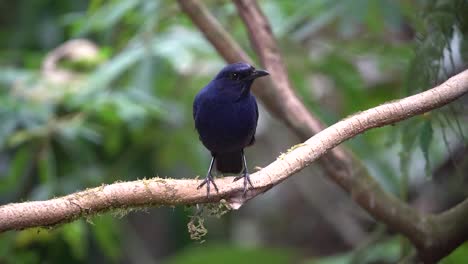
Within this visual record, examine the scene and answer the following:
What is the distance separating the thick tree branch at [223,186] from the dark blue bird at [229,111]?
638 mm

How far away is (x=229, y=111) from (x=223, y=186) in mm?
906

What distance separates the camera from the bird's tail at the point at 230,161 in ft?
13.3

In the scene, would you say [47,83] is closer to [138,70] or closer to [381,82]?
[138,70]

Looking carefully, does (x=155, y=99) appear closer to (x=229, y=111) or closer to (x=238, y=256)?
(x=229, y=111)

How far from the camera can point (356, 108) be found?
4.99 meters

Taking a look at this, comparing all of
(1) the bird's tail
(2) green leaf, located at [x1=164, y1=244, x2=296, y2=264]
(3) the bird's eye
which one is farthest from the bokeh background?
(3) the bird's eye

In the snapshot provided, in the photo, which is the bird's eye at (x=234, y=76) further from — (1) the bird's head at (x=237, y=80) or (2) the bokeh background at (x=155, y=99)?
(2) the bokeh background at (x=155, y=99)

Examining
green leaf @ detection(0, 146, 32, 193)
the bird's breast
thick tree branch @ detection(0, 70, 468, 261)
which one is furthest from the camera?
green leaf @ detection(0, 146, 32, 193)

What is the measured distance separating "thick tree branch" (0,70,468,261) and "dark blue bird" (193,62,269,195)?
638 millimetres

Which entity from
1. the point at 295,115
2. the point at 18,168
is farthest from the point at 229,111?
the point at 18,168

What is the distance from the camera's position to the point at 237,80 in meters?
3.87

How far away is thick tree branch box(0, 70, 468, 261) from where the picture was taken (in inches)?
100

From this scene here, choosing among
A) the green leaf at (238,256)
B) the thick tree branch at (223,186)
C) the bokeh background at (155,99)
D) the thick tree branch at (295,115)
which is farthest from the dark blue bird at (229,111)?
the green leaf at (238,256)

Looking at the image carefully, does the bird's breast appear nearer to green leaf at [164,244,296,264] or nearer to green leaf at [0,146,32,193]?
green leaf at [0,146,32,193]
